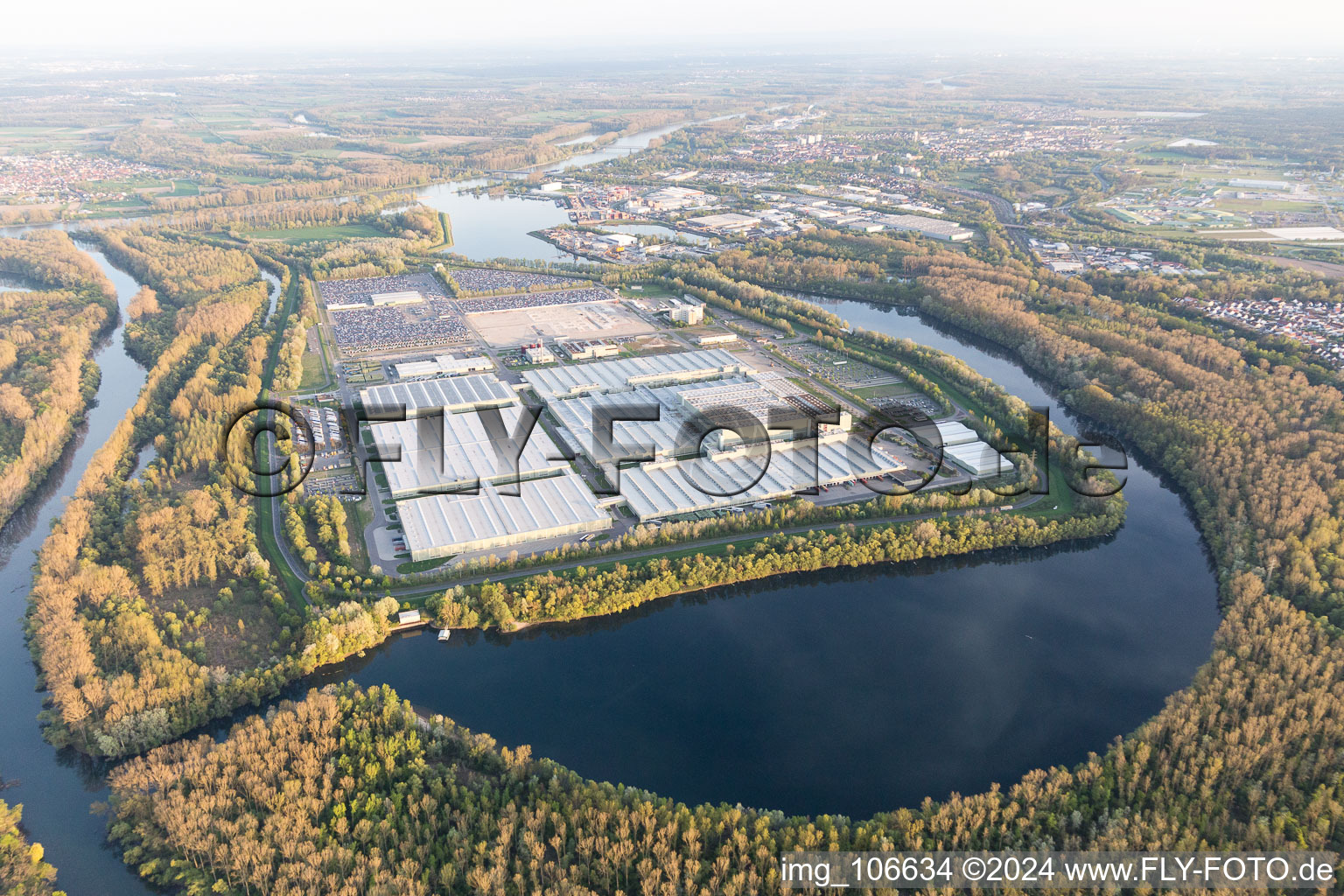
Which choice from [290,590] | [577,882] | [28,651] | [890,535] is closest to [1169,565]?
[890,535]

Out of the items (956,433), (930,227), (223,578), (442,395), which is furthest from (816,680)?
(930,227)

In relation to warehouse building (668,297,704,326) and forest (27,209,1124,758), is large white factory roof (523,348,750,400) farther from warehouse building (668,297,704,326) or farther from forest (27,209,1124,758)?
forest (27,209,1124,758)

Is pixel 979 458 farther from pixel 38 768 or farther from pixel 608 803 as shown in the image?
pixel 38 768

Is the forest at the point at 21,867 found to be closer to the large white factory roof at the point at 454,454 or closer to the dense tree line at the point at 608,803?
the dense tree line at the point at 608,803

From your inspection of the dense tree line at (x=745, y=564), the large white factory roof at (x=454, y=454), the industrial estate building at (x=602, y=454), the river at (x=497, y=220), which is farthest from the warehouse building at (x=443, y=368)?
the river at (x=497, y=220)

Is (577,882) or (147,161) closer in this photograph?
(577,882)

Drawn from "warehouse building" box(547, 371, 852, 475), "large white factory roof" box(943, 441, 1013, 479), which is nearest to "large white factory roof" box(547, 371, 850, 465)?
"warehouse building" box(547, 371, 852, 475)

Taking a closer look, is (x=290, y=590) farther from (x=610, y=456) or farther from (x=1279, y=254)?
(x=1279, y=254)
